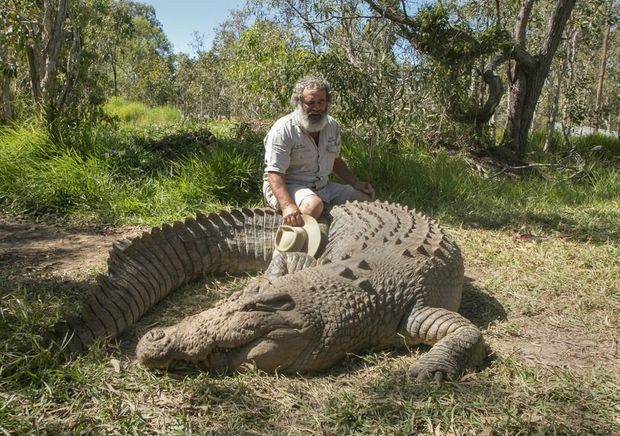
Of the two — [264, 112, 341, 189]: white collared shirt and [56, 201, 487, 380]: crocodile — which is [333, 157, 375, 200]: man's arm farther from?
[56, 201, 487, 380]: crocodile

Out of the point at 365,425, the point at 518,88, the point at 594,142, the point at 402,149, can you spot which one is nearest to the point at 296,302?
the point at 365,425

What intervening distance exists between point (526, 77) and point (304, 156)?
17.9 ft

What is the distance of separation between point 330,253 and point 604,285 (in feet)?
6.00

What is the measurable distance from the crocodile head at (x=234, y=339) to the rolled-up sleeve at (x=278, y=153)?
1.68m

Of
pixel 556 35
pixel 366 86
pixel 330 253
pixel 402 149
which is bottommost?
pixel 330 253

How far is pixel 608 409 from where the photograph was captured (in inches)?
87.8

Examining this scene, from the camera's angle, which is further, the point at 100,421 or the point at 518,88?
the point at 518,88

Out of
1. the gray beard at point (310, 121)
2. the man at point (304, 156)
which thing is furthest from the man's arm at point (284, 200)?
the gray beard at point (310, 121)

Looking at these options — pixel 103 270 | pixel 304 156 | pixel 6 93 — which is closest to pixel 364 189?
pixel 304 156

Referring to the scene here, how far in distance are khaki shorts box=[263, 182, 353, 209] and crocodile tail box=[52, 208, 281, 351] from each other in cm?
20

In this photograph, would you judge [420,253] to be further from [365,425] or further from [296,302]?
[365,425]

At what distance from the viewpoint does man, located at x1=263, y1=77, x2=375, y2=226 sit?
3.99 metres

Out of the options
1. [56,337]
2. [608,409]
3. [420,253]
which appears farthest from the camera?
[420,253]

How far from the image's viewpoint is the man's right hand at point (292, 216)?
3768 millimetres
